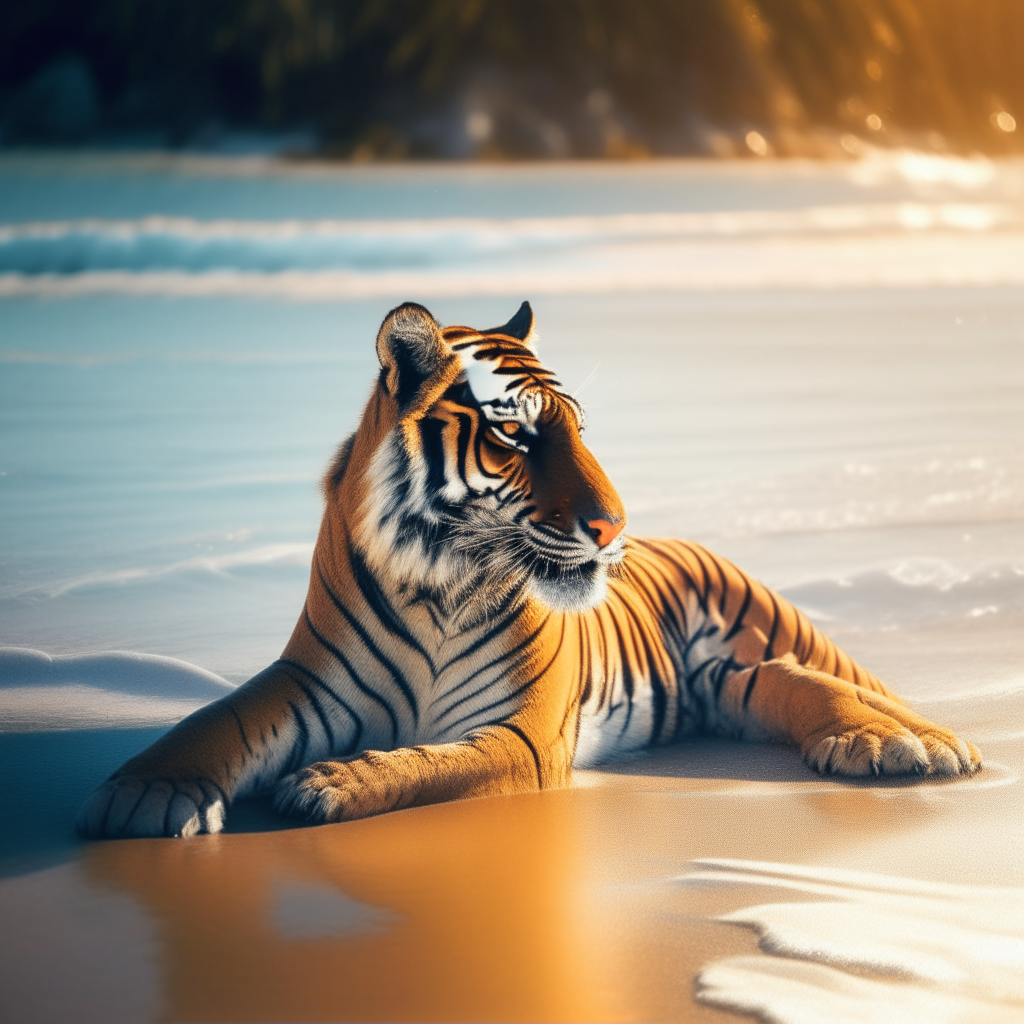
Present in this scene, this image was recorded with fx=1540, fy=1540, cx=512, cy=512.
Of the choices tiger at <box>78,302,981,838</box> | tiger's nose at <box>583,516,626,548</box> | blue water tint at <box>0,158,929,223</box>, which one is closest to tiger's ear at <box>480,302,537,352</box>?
tiger at <box>78,302,981,838</box>

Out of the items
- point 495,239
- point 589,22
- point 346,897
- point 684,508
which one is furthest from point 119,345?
point 589,22

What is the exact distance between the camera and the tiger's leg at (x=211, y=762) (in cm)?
204

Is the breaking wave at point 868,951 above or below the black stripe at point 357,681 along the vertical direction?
below

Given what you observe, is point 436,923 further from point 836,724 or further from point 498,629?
point 836,724

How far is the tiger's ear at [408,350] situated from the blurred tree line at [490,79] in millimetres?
9194

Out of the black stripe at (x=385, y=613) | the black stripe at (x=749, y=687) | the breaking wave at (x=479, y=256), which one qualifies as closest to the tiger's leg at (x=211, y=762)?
the black stripe at (x=385, y=613)

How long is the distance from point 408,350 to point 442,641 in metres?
0.43

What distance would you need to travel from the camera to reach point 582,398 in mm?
5262

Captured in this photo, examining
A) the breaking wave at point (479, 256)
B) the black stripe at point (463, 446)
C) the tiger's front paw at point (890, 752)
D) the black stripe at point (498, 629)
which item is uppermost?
the breaking wave at point (479, 256)

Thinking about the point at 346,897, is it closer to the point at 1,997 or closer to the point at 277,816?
the point at 277,816

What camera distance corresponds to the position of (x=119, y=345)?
689cm

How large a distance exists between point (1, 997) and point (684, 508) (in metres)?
3.00

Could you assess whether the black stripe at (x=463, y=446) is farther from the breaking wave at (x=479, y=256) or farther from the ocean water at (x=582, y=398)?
the breaking wave at (x=479, y=256)

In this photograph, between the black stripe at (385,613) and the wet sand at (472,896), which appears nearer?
the wet sand at (472,896)
